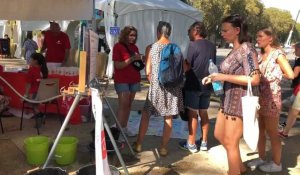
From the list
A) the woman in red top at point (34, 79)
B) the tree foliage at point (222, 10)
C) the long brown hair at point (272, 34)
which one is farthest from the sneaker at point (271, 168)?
the tree foliage at point (222, 10)

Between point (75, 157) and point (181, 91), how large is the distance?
1548 mm

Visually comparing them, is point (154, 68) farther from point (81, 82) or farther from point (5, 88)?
point (5, 88)

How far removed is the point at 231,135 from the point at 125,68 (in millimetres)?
2147

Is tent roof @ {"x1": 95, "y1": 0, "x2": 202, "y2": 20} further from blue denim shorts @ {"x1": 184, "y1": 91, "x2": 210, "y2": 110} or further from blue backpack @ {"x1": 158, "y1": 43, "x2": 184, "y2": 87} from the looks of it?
blue backpack @ {"x1": 158, "y1": 43, "x2": 184, "y2": 87}

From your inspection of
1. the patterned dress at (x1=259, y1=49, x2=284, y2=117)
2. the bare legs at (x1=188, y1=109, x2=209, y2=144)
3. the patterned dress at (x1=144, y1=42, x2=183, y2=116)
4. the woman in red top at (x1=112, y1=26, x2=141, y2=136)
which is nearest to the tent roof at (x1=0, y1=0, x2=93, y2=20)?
the woman in red top at (x1=112, y1=26, x2=141, y2=136)

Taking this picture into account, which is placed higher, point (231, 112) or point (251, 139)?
point (231, 112)

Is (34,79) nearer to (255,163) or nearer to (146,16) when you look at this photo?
(255,163)

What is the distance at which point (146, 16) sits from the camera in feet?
41.7

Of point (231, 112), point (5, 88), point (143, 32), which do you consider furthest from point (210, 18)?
point (231, 112)

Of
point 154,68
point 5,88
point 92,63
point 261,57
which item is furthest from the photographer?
point 5,88

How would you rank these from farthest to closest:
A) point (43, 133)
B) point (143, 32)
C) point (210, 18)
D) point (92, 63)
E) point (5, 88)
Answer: point (210, 18), point (143, 32), point (5, 88), point (43, 133), point (92, 63)

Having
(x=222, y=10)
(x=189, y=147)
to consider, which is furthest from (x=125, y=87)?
(x=222, y=10)

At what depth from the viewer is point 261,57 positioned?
4215 millimetres

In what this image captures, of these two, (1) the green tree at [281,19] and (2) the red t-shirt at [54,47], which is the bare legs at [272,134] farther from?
(1) the green tree at [281,19]
